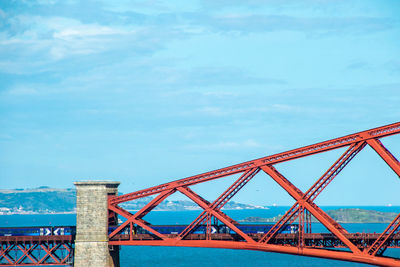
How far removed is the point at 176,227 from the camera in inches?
4033

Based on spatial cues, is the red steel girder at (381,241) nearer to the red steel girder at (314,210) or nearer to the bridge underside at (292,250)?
the bridge underside at (292,250)

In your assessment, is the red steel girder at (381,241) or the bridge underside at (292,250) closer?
the red steel girder at (381,241)

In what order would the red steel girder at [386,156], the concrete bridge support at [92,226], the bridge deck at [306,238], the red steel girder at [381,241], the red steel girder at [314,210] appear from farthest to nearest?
the concrete bridge support at [92,226]
the bridge deck at [306,238]
the red steel girder at [314,210]
the red steel girder at [386,156]
the red steel girder at [381,241]

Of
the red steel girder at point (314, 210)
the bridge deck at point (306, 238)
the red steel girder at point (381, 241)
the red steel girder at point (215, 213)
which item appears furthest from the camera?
the red steel girder at point (215, 213)

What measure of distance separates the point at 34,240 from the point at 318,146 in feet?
138

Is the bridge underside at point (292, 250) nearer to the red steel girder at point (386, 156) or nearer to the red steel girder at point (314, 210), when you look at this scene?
the red steel girder at point (314, 210)

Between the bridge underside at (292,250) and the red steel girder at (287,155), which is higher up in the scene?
the red steel girder at (287,155)

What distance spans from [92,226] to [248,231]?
21640 millimetres

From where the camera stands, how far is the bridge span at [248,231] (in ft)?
272

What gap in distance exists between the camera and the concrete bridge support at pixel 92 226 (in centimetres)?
9488

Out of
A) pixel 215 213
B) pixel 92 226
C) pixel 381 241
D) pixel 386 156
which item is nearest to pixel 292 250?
pixel 215 213

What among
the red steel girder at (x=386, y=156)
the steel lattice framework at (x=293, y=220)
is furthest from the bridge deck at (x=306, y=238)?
the red steel girder at (x=386, y=156)

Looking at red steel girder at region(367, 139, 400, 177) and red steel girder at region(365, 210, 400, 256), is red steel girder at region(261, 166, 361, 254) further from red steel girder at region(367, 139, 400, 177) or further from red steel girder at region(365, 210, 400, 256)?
red steel girder at region(367, 139, 400, 177)

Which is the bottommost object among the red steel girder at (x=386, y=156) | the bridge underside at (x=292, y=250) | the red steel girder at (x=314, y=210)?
the bridge underside at (x=292, y=250)
